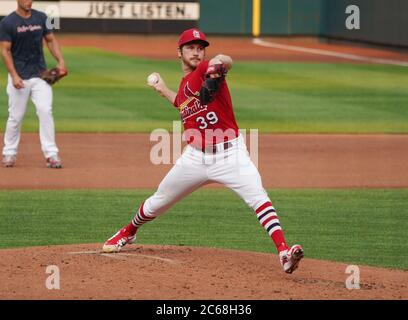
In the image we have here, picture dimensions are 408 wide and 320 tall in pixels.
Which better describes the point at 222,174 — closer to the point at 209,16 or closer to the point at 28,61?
the point at 28,61

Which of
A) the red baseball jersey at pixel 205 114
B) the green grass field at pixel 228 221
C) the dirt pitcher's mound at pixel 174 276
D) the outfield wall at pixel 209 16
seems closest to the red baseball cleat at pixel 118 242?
the dirt pitcher's mound at pixel 174 276

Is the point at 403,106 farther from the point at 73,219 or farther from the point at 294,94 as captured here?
the point at 73,219

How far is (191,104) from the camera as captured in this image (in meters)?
8.00

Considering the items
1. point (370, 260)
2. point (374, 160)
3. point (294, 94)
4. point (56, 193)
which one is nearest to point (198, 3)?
point (294, 94)

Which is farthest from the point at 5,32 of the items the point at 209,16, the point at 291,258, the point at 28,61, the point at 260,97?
the point at 209,16

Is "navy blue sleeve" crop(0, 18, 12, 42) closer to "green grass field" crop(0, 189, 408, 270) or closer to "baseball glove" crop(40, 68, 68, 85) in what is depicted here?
"baseball glove" crop(40, 68, 68, 85)

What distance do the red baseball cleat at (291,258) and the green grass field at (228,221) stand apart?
1.31 metres

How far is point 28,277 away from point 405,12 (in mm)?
23465

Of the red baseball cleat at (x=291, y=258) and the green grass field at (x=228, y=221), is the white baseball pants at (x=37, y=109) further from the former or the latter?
the red baseball cleat at (x=291, y=258)

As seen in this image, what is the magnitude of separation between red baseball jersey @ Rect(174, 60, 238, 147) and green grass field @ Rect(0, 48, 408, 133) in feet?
30.7

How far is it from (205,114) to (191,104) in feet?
0.44

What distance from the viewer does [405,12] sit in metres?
29.7

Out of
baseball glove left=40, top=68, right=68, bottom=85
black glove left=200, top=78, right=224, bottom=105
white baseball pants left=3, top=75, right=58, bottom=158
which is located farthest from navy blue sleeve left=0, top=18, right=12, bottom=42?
black glove left=200, top=78, right=224, bottom=105

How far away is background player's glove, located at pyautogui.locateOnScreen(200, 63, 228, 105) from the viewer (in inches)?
299
